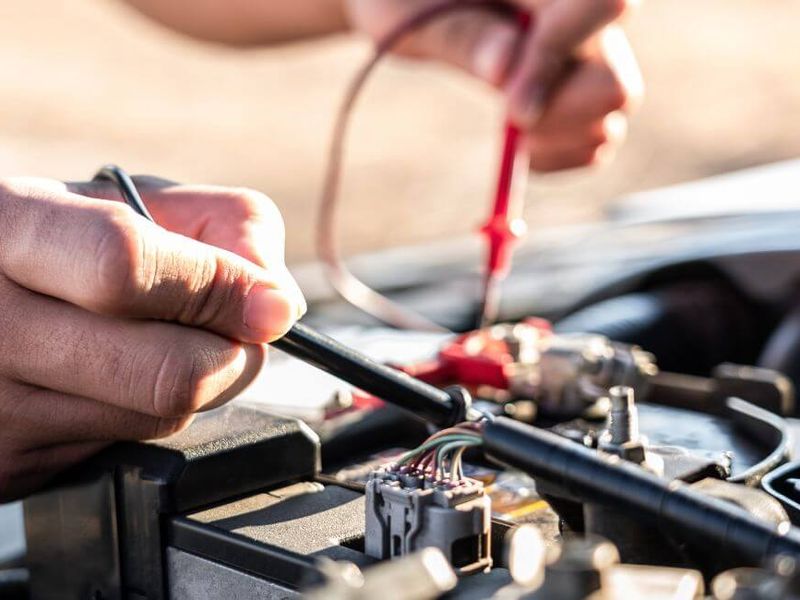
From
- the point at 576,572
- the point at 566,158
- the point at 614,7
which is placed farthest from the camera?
the point at 566,158

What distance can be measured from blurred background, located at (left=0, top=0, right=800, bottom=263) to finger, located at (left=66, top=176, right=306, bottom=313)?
240 cm

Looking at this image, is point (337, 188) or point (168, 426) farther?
point (337, 188)

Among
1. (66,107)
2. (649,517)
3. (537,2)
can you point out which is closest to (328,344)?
(649,517)

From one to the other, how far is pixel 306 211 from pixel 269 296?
3.75 meters

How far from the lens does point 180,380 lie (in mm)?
590

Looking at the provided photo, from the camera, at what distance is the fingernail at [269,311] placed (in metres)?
0.59

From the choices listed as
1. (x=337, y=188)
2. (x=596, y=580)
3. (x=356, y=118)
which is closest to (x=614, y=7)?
(x=337, y=188)

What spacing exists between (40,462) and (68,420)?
0.13ft

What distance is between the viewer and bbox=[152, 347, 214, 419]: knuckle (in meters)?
0.59

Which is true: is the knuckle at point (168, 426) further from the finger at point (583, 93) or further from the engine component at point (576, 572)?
the finger at point (583, 93)

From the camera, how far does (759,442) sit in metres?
0.80

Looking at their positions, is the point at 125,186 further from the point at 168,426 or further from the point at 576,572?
the point at 576,572

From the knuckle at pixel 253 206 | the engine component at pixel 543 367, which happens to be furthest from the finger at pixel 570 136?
the knuckle at pixel 253 206

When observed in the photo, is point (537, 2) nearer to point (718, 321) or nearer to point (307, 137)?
point (718, 321)
